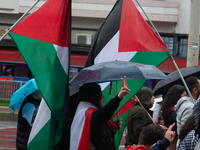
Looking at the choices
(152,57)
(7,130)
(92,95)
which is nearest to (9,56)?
(7,130)

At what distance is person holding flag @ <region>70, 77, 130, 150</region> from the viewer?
3.30 meters

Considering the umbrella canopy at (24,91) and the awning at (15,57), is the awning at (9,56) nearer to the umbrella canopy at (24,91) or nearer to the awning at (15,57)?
the awning at (15,57)

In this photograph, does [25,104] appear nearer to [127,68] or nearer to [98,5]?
[127,68]

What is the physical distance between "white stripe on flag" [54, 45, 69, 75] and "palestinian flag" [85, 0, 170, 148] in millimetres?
586

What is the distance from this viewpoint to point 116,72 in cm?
325

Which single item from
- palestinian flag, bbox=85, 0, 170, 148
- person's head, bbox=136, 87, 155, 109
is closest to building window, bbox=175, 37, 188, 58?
person's head, bbox=136, 87, 155, 109

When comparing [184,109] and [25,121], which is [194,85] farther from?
[25,121]

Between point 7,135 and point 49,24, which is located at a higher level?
point 49,24

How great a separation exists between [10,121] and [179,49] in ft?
37.7

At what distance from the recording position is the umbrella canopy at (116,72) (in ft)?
10.6

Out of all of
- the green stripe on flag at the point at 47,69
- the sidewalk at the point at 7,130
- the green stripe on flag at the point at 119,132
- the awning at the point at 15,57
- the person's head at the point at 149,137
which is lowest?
the sidewalk at the point at 7,130

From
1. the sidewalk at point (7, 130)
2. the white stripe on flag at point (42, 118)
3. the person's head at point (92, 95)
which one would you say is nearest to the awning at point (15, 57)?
the sidewalk at point (7, 130)

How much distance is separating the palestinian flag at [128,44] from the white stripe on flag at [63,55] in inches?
23.1

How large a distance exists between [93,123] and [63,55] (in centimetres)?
94
